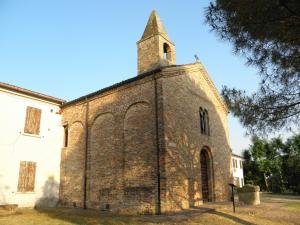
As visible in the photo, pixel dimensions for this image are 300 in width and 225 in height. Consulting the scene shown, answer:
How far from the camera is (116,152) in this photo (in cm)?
1484

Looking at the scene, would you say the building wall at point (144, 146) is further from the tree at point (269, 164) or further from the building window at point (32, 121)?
the tree at point (269, 164)

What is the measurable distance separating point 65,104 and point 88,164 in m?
4.71

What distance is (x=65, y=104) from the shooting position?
1869cm

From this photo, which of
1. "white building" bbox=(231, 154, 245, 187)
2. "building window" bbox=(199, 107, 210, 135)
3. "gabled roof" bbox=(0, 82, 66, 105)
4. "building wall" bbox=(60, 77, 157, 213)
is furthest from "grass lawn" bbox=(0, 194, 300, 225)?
"white building" bbox=(231, 154, 245, 187)

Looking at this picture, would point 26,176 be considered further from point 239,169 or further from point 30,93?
point 239,169

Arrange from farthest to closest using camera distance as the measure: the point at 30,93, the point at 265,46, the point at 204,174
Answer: the point at 30,93
the point at 204,174
the point at 265,46

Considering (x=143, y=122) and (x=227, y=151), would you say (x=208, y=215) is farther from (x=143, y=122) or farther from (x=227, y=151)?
(x=227, y=151)

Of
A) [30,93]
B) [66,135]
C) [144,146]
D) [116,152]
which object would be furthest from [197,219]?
[30,93]

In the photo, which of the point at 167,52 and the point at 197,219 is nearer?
the point at 197,219

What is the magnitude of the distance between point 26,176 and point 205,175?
398 inches

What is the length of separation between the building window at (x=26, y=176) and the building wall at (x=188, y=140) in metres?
8.35

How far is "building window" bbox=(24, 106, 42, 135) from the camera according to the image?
55.2 feet

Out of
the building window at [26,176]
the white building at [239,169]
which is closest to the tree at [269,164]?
the white building at [239,169]

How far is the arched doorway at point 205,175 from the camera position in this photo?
1606 centimetres
